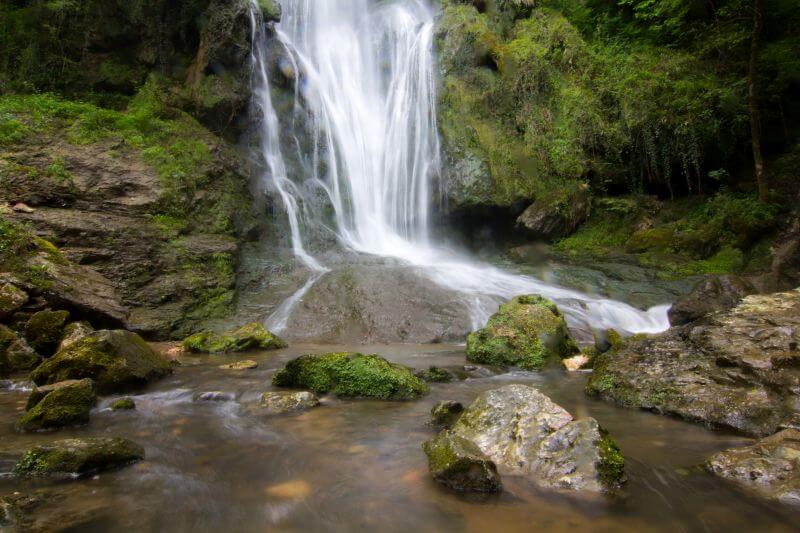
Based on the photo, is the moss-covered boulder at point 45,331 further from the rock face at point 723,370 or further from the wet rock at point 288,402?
the rock face at point 723,370

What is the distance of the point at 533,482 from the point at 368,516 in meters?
1.12

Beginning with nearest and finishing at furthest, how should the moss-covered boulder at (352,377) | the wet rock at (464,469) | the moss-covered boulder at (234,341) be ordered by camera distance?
the wet rock at (464,469) → the moss-covered boulder at (352,377) → the moss-covered boulder at (234,341)

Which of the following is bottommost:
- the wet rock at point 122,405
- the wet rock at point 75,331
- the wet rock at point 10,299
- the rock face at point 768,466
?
the wet rock at point 122,405

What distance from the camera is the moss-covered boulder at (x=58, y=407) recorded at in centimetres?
399

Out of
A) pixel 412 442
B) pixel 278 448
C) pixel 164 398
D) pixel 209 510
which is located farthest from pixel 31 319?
pixel 412 442

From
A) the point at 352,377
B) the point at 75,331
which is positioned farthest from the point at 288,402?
the point at 75,331

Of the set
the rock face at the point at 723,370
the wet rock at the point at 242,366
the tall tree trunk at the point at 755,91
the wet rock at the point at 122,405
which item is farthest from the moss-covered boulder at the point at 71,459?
the tall tree trunk at the point at 755,91

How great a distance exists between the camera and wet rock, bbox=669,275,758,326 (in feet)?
24.0

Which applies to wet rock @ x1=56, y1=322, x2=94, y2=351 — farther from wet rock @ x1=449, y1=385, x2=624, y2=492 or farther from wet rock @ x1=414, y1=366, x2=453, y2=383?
wet rock @ x1=449, y1=385, x2=624, y2=492

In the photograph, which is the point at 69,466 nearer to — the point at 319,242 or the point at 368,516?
the point at 368,516

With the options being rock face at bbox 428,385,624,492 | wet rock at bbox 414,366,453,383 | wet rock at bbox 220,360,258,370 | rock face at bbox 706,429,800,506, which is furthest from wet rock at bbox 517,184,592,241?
rock face at bbox 706,429,800,506

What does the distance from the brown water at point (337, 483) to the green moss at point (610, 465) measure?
0.37ft

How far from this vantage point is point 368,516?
8.92 ft

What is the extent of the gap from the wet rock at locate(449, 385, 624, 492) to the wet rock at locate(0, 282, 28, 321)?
23.1 feet
